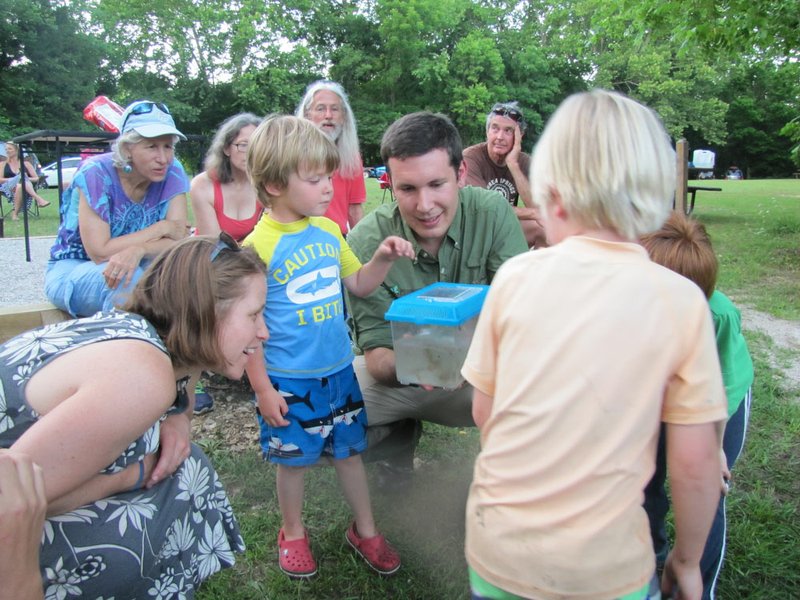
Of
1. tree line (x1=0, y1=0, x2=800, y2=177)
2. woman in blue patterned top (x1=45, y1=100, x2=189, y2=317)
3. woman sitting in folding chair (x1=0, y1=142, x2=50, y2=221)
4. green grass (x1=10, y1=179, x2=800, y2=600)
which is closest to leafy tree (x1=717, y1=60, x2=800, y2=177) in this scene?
tree line (x1=0, y1=0, x2=800, y2=177)

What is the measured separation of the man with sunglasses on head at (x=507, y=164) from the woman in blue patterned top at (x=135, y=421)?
11.9 feet

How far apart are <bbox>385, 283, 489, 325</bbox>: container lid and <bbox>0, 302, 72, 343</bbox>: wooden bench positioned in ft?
6.11

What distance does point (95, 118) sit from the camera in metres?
8.40

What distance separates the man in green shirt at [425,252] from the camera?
2.46 metres

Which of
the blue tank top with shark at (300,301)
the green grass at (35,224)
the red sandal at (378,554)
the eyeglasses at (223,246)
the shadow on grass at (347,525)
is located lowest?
the shadow on grass at (347,525)

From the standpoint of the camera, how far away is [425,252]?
262cm

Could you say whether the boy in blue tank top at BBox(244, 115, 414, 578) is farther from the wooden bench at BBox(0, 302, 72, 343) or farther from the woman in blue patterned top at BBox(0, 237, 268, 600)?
the wooden bench at BBox(0, 302, 72, 343)

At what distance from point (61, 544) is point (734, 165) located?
5369 centimetres

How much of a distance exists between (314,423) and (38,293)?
538 cm

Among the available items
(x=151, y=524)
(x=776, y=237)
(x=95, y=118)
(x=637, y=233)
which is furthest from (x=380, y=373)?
(x=776, y=237)

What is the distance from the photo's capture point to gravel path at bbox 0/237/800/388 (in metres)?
4.61

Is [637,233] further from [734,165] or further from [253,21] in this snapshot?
[734,165]

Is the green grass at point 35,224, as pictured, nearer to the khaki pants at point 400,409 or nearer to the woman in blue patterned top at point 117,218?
the woman in blue patterned top at point 117,218

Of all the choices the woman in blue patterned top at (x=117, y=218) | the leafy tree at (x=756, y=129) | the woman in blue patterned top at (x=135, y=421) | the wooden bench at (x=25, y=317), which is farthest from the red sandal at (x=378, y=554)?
the leafy tree at (x=756, y=129)
